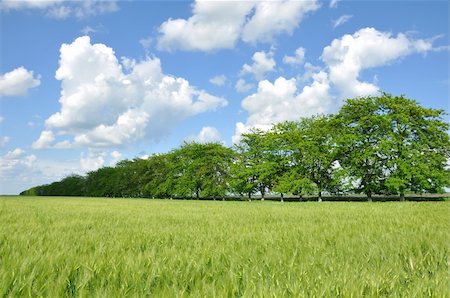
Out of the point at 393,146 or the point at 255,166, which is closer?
the point at 393,146

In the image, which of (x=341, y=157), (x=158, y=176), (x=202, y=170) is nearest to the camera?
(x=341, y=157)

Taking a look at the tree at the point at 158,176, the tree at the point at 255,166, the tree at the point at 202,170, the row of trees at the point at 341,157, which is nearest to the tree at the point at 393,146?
the row of trees at the point at 341,157

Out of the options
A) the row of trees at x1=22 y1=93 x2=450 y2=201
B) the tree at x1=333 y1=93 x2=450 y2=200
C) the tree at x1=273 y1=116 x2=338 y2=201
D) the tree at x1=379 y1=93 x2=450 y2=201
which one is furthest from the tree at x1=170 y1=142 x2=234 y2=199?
the tree at x1=379 y1=93 x2=450 y2=201

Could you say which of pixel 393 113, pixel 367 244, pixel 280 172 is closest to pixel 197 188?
pixel 280 172

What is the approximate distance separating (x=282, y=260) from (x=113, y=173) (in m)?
106

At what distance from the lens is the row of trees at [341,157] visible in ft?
154

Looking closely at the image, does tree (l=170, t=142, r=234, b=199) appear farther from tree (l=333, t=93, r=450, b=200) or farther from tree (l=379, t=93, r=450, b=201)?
tree (l=379, t=93, r=450, b=201)

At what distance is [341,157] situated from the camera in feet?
173

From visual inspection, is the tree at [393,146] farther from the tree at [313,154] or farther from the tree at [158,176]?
the tree at [158,176]

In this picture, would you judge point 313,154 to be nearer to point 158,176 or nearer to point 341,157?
point 341,157

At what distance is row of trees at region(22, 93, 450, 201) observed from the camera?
4681cm

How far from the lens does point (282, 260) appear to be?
446cm

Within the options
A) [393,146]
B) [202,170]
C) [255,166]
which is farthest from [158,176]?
[393,146]

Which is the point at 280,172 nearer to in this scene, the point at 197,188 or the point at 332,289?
the point at 197,188
